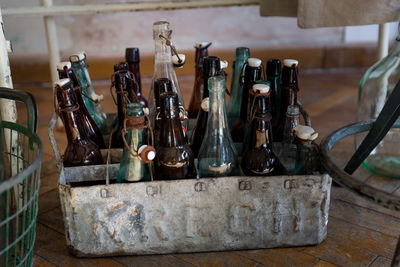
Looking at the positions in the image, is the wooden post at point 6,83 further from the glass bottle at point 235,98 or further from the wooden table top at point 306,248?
the glass bottle at point 235,98

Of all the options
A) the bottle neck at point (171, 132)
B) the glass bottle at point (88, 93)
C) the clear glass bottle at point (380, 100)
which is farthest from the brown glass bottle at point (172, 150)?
the clear glass bottle at point (380, 100)

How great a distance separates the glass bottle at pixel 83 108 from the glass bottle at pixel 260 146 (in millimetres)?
285

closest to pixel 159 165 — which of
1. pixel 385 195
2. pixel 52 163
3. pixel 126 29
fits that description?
pixel 385 195

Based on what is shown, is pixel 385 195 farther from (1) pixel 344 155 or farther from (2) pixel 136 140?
(1) pixel 344 155

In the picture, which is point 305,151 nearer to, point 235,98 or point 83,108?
point 235,98

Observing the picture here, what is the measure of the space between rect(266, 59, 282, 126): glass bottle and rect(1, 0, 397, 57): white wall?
122 centimetres

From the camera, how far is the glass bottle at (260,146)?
650 mm

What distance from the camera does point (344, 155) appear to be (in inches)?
41.5

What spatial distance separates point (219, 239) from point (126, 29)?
143cm

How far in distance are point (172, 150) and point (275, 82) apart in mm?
252

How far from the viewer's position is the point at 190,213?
0.67m

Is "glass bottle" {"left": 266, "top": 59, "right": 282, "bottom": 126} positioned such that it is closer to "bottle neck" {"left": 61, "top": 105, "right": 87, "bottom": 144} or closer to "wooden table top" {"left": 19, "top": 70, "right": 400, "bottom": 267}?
"wooden table top" {"left": 19, "top": 70, "right": 400, "bottom": 267}

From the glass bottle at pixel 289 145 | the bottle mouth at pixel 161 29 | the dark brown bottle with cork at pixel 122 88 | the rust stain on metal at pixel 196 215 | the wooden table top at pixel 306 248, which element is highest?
the bottle mouth at pixel 161 29

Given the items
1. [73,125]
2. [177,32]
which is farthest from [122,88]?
[177,32]
